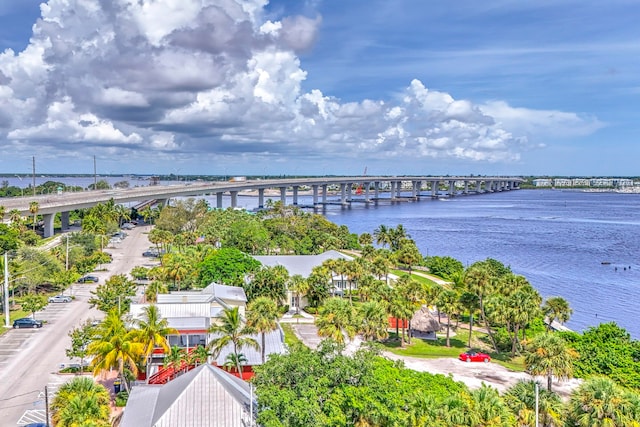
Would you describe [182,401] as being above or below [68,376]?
above

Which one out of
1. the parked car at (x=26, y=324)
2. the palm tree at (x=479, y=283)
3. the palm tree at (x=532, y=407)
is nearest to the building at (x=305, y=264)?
the palm tree at (x=479, y=283)

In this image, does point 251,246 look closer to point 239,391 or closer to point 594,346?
point 594,346

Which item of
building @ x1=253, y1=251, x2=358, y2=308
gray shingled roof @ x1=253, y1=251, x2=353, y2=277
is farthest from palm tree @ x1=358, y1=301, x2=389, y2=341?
gray shingled roof @ x1=253, y1=251, x2=353, y2=277

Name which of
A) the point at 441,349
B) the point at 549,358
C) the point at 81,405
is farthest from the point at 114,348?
the point at 441,349

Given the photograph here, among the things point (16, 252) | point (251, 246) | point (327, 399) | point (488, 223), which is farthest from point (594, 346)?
point (488, 223)

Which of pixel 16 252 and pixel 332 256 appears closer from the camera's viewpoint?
pixel 16 252

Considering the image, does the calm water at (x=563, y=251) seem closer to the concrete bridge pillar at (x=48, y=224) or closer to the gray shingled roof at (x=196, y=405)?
the gray shingled roof at (x=196, y=405)
